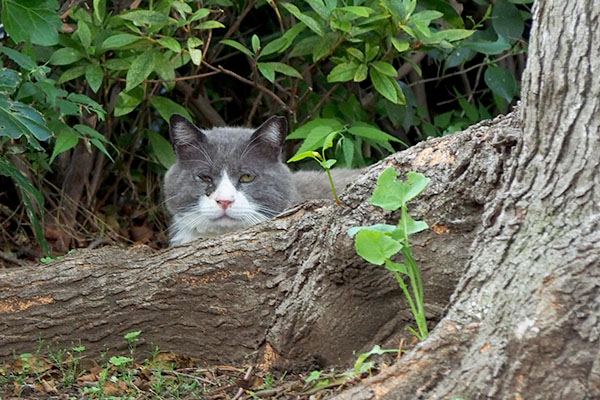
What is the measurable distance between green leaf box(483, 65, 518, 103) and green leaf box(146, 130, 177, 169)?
1.90 m

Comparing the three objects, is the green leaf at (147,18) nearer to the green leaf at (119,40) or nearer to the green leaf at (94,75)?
the green leaf at (119,40)

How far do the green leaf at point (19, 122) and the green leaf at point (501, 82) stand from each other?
2.82 metres

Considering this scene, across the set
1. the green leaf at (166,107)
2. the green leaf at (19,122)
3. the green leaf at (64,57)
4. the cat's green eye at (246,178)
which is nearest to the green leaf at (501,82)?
the cat's green eye at (246,178)

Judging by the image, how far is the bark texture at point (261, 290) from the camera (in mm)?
2637

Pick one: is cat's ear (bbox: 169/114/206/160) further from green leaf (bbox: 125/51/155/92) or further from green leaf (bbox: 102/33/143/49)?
green leaf (bbox: 102/33/143/49)

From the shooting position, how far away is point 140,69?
432 cm

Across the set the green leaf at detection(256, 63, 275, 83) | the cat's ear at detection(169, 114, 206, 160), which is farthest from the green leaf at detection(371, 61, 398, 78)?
the cat's ear at detection(169, 114, 206, 160)

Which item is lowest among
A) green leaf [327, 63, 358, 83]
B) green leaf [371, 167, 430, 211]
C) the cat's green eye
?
the cat's green eye

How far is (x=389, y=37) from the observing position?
445 centimetres

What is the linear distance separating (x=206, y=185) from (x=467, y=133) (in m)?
1.85

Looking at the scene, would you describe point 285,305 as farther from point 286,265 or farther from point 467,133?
point 467,133

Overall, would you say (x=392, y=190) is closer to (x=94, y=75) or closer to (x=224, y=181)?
(x=224, y=181)

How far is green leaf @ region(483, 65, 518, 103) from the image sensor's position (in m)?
5.04

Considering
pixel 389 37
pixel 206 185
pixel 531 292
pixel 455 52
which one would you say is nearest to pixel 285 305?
pixel 531 292
